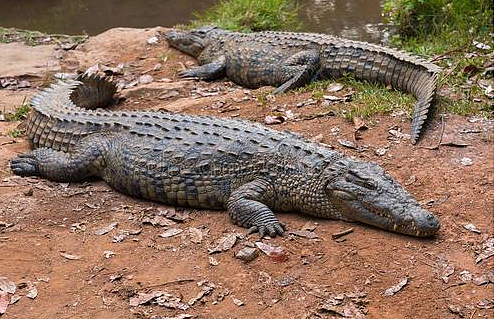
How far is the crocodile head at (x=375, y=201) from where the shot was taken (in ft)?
13.9

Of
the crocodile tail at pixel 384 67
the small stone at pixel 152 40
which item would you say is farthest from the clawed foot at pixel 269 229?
the small stone at pixel 152 40

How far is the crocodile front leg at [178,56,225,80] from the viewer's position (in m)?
8.34

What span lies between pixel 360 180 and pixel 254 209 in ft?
2.41

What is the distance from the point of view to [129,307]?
3795 millimetres

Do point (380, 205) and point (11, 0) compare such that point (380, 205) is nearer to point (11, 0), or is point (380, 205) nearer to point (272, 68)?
point (272, 68)

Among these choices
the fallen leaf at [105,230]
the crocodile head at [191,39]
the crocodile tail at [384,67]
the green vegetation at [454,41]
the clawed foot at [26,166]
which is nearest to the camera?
the fallen leaf at [105,230]

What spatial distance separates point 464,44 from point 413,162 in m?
3.02

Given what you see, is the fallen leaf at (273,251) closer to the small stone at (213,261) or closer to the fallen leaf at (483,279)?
the small stone at (213,261)

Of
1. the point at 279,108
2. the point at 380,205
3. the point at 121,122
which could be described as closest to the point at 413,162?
the point at 380,205

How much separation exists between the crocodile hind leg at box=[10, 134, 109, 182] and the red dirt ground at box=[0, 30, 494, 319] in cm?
9

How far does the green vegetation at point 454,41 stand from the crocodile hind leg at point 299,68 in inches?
52.5

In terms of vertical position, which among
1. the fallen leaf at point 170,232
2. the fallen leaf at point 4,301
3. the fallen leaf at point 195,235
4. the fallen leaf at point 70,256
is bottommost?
the fallen leaf at point 170,232

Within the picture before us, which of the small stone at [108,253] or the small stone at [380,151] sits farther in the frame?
the small stone at [380,151]

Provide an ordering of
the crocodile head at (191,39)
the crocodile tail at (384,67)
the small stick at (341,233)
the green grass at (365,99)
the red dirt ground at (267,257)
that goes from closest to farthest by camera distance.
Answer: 1. the red dirt ground at (267,257)
2. the small stick at (341,233)
3. the green grass at (365,99)
4. the crocodile tail at (384,67)
5. the crocodile head at (191,39)
